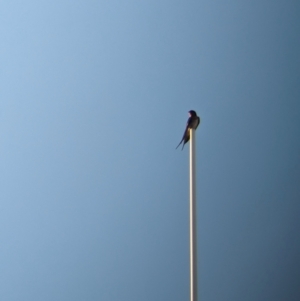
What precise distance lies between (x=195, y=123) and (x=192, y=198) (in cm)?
31

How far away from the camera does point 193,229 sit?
125 centimetres

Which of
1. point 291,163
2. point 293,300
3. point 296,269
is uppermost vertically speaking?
point 291,163

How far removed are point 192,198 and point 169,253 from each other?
A: 1.28m

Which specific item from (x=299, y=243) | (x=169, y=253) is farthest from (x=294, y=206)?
(x=169, y=253)

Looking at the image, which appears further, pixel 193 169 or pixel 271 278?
pixel 271 278

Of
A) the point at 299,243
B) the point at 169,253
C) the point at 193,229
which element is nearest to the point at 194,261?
the point at 193,229

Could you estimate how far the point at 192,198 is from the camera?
1.27 metres

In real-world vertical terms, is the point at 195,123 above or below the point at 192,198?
above

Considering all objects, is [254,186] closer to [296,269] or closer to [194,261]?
[296,269]

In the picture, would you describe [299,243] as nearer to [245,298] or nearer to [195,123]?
[245,298]

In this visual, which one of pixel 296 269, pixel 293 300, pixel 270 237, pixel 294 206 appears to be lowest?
pixel 293 300

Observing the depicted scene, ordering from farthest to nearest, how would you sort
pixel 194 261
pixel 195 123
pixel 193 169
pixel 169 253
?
pixel 169 253 < pixel 195 123 < pixel 193 169 < pixel 194 261

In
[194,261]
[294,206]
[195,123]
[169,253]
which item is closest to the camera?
[194,261]

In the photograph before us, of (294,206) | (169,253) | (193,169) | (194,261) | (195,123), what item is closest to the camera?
(194,261)
